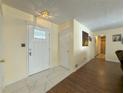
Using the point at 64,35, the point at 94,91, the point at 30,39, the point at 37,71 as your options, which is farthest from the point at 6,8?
the point at 94,91

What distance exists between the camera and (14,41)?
3377 mm

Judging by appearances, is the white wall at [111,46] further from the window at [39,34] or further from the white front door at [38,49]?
the window at [39,34]

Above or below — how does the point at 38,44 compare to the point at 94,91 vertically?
above

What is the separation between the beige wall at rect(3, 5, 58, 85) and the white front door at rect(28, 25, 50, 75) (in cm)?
30

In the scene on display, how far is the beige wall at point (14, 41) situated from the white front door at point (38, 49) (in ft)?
0.99

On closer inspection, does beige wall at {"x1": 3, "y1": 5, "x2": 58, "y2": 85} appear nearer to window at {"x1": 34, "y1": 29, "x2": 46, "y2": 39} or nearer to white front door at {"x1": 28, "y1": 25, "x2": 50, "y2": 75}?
white front door at {"x1": 28, "y1": 25, "x2": 50, "y2": 75}

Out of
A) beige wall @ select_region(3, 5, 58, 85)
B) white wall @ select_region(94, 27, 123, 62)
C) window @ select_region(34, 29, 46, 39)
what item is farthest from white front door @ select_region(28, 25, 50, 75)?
white wall @ select_region(94, 27, 123, 62)

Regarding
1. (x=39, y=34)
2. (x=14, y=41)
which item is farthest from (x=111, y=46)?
(x=14, y=41)

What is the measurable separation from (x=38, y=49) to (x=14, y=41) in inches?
48.8

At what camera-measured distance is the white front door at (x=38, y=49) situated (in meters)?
4.09

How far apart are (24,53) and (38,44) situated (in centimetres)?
85

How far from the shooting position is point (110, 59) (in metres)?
7.95

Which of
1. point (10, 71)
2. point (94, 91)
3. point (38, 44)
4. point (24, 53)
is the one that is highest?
point (38, 44)

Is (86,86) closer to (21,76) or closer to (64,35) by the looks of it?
(21,76)
